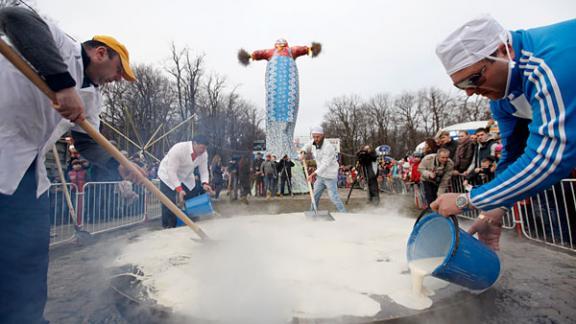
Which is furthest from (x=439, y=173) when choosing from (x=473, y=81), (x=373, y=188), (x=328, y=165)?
(x=473, y=81)

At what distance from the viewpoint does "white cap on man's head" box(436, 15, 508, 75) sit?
1442mm

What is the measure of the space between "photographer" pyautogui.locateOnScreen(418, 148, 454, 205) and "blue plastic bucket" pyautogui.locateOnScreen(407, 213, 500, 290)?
4.13 m

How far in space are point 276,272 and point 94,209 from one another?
4.56 meters

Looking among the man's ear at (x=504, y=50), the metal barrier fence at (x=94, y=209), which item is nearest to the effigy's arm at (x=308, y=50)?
the metal barrier fence at (x=94, y=209)

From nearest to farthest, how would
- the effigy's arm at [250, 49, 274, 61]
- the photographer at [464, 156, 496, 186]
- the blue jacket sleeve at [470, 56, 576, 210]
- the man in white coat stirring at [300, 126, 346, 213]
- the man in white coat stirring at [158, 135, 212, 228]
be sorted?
the blue jacket sleeve at [470, 56, 576, 210], the man in white coat stirring at [158, 135, 212, 228], the photographer at [464, 156, 496, 186], the man in white coat stirring at [300, 126, 346, 213], the effigy's arm at [250, 49, 274, 61]

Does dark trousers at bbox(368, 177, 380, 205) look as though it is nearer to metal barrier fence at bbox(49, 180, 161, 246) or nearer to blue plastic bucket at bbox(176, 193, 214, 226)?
blue plastic bucket at bbox(176, 193, 214, 226)

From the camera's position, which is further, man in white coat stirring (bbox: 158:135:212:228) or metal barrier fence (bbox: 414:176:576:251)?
man in white coat stirring (bbox: 158:135:212:228)

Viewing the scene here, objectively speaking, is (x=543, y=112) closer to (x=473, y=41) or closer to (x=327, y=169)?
(x=473, y=41)

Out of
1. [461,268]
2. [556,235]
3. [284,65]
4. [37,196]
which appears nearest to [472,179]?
[556,235]

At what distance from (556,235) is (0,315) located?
5579 millimetres

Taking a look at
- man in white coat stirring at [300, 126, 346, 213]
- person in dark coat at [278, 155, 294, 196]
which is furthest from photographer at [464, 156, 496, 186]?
person in dark coat at [278, 155, 294, 196]

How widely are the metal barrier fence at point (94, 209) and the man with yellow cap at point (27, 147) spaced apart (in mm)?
3033

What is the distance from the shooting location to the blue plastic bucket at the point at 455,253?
1.61 m

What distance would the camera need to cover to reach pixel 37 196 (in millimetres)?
1437
